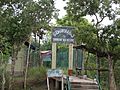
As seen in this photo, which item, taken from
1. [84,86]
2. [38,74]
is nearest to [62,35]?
[84,86]

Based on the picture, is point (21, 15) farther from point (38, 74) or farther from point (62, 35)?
point (38, 74)

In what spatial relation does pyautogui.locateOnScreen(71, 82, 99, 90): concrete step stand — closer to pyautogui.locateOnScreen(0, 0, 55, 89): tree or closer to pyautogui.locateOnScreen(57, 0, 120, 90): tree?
pyautogui.locateOnScreen(57, 0, 120, 90): tree

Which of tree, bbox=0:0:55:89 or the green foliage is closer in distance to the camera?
tree, bbox=0:0:55:89

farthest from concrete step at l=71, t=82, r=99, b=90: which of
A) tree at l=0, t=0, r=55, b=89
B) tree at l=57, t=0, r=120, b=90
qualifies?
tree at l=0, t=0, r=55, b=89

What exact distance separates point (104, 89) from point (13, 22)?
843 cm

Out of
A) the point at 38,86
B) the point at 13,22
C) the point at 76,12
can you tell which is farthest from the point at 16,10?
the point at 38,86

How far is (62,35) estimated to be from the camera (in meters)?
15.2

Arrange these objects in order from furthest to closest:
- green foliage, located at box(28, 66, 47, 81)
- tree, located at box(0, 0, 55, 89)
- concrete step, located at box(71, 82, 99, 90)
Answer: green foliage, located at box(28, 66, 47, 81) → tree, located at box(0, 0, 55, 89) → concrete step, located at box(71, 82, 99, 90)

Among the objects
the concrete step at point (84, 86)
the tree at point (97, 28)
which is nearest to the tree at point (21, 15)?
the tree at point (97, 28)

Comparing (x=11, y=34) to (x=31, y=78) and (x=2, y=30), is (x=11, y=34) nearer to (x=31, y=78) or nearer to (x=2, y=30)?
(x=2, y=30)

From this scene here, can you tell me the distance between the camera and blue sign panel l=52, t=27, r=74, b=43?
15.1m

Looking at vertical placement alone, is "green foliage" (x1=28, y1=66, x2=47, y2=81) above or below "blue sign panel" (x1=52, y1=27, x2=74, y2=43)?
below

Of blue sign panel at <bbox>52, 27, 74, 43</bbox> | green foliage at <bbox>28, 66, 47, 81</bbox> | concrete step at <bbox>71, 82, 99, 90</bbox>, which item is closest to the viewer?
blue sign panel at <bbox>52, 27, 74, 43</bbox>

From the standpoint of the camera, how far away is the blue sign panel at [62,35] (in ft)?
49.7
